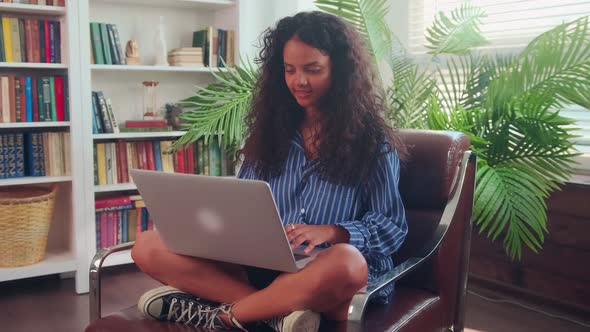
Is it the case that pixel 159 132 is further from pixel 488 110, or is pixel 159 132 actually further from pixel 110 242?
pixel 488 110

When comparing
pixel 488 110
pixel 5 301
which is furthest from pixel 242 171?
pixel 5 301

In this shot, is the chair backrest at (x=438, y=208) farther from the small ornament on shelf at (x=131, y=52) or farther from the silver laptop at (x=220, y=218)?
the small ornament on shelf at (x=131, y=52)

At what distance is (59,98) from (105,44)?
36cm

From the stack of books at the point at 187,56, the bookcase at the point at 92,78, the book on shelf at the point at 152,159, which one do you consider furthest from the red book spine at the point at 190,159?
the stack of books at the point at 187,56

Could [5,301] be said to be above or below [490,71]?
below

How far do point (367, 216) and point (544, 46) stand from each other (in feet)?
4.21

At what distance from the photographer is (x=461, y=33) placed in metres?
2.83

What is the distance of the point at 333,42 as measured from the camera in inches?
68.4

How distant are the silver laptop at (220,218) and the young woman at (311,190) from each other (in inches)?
2.7

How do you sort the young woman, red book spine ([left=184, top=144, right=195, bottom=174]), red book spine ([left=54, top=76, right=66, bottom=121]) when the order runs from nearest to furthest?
the young woman
red book spine ([left=54, top=76, right=66, bottom=121])
red book spine ([left=184, top=144, right=195, bottom=174])

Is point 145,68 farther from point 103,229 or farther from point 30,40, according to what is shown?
point 103,229

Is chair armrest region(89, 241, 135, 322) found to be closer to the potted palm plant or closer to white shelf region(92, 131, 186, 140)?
the potted palm plant

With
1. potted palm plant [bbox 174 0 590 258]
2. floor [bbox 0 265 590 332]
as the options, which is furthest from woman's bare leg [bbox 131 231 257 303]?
floor [bbox 0 265 590 332]

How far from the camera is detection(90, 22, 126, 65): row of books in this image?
3084 millimetres
